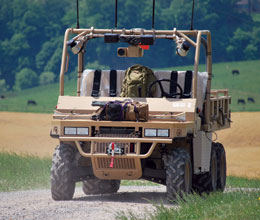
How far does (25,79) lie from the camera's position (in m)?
70.9

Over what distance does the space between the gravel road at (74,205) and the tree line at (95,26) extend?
50.3 metres

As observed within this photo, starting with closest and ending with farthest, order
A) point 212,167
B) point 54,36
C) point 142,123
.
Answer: point 142,123
point 212,167
point 54,36

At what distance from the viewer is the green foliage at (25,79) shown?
70625 millimetres

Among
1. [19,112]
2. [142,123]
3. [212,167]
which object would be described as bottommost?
[19,112]

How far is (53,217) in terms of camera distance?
12.7 meters

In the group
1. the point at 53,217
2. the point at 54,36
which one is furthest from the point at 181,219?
the point at 54,36

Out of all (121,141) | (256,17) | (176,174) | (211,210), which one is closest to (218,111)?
(176,174)

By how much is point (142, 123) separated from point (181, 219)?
2.62 m

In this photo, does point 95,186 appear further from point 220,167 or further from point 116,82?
point 220,167

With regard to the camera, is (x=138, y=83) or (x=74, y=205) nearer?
(x=74, y=205)

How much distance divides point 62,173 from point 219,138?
2793cm

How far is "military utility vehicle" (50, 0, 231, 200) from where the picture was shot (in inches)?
557

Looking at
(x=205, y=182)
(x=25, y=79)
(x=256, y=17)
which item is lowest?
(x=25, y=79)

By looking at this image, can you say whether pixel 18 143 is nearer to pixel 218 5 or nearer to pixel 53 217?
pixel 53 217
